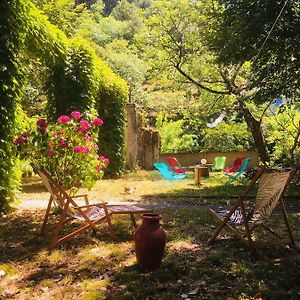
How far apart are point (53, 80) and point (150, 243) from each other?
7232 mm

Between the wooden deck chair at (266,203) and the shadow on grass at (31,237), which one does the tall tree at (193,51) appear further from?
the wooden deck chair at (266,203)

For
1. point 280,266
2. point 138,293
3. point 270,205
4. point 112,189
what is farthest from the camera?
point 112,189

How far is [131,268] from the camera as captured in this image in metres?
3.80

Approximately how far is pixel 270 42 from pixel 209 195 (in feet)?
12.0

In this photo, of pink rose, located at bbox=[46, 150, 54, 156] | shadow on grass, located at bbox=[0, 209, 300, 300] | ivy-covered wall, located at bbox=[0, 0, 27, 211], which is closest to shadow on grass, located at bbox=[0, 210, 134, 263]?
shadow on grass, located at bbox=[0, 209, 300, 300]

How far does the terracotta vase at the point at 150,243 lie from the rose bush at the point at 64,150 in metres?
2.25

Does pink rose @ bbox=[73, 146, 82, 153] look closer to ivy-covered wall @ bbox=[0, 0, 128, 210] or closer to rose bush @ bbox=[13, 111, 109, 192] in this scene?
rose bush @ bbox=[13, 111, 109, 192]

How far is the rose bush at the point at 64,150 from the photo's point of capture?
220 inches

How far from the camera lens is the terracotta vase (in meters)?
3.60

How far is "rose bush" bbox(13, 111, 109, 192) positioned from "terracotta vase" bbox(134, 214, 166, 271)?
2.25 m

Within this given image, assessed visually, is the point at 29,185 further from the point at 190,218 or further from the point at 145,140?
the point at 145,140

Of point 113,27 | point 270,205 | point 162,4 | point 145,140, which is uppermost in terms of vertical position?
point 113,27

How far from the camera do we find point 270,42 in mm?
7922

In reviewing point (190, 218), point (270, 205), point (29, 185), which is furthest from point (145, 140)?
point (270, 205)
